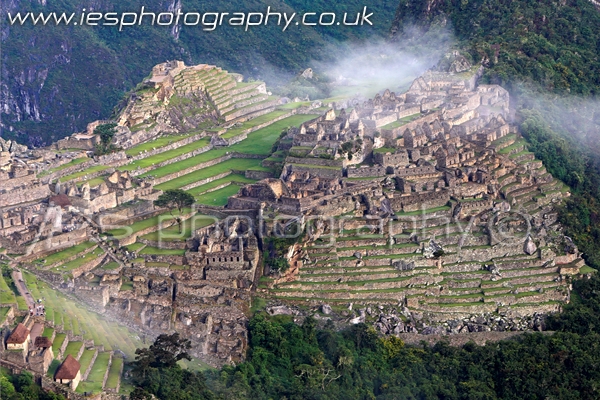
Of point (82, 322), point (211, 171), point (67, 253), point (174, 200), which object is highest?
point (211, 171)

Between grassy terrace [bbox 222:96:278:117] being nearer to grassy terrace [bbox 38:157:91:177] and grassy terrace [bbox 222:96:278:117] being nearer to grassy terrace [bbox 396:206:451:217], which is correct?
grassy terrace [bbox 38:157:91:177]

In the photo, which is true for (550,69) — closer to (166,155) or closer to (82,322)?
(166,155)

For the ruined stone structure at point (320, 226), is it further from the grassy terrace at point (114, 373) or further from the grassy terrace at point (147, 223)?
the grassy terrace at point (114, 373)

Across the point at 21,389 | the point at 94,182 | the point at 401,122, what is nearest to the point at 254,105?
the point at 401,122

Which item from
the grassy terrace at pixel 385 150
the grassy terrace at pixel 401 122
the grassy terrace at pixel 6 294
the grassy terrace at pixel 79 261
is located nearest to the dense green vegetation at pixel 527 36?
the grassy terrace at pixel 401 122

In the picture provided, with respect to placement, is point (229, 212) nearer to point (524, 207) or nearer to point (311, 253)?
point (311, 253)

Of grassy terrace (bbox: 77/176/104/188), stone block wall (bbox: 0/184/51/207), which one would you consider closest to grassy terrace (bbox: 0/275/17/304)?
stone block wall (bbox: 0/184/51/207)
